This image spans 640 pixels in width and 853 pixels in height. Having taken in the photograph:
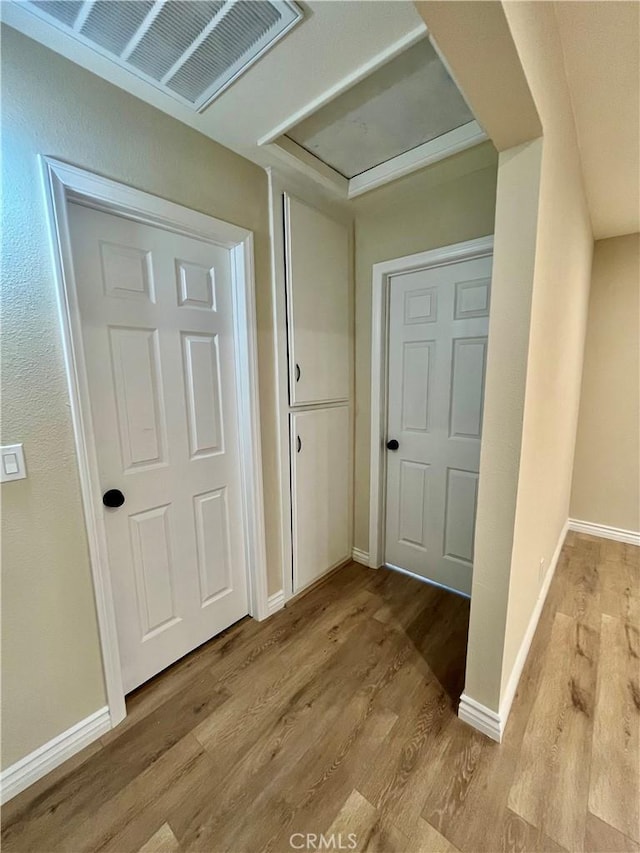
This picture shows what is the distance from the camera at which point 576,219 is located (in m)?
1.75

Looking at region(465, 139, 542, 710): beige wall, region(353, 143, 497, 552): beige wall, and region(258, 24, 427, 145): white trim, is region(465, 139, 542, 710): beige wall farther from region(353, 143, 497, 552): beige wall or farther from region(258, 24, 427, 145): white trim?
region(353, 143, 497, 552): beige wall

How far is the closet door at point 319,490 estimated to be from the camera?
212cm

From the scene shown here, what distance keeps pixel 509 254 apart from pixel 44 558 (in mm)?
1854

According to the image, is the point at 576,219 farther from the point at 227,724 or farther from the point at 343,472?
the point at 227,724

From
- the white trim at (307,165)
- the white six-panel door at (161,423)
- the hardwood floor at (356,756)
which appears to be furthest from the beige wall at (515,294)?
the white six-panel door at (161,423)

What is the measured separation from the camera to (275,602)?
2.07m

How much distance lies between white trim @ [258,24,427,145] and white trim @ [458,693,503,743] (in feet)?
7.60

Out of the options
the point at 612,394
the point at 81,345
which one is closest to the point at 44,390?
the point at 81,345

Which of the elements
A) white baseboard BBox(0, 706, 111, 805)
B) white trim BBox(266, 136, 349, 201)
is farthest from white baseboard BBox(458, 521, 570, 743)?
white trim BBox(266, 136, 349, 201)

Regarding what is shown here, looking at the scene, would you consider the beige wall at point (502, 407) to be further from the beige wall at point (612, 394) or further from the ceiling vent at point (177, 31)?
the beige wall at point (612, 394)

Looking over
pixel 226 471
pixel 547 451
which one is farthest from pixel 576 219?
pixel 226 471

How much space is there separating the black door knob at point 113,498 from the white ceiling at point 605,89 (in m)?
2.11

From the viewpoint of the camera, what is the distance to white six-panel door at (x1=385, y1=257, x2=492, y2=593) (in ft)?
6.54

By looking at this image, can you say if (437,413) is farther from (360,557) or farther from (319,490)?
(360,557)
